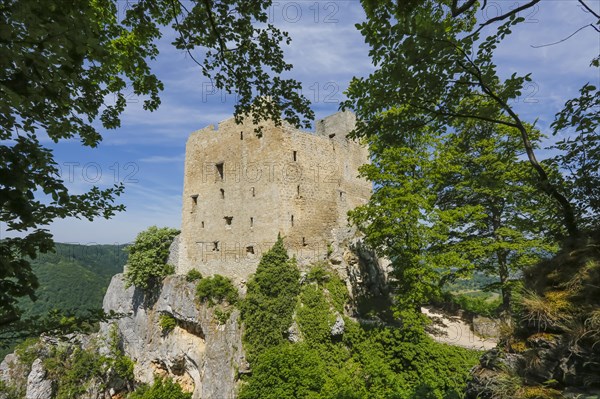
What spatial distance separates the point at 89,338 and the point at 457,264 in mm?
24810

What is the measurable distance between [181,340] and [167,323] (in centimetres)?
143

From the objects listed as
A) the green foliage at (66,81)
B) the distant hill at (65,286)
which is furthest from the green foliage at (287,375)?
the distant hill at (65,286)

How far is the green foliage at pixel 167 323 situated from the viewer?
19.9 metres

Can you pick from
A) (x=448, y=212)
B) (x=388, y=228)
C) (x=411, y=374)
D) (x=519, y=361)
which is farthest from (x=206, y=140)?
(x=519, y=361)

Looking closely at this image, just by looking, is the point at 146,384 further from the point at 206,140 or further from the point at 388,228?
the point at 388,228

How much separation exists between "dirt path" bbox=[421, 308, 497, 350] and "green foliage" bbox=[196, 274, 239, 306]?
10.1 meters

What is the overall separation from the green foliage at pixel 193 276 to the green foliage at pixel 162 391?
253 inches

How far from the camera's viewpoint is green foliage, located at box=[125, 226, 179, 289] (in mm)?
21078

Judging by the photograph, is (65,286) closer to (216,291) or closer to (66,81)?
(216,291)

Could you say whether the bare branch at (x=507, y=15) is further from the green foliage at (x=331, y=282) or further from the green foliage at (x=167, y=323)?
the green foliage at (x=167, y=323)

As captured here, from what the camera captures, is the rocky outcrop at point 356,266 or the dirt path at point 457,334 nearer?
the dirt path at point 457,334

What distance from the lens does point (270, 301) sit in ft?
50.2

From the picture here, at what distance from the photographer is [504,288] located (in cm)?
1384

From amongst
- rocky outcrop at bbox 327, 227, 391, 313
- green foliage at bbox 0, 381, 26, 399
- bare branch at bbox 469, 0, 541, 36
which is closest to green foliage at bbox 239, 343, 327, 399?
rocky outcrop at bbox 327, 227, 391, 313
